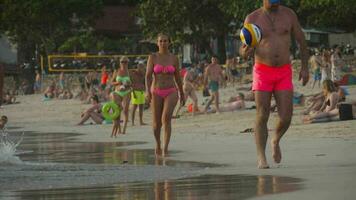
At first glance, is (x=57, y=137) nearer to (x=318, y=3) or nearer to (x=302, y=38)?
(x=302, y=38)

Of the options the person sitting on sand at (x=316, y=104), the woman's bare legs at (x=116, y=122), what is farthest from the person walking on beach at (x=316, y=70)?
the woman's bare legs at (x=116, y=122)

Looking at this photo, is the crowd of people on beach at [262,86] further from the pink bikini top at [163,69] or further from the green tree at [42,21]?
the green tree at [42,21]

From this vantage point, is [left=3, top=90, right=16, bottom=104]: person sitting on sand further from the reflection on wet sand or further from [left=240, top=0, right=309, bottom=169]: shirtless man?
the reflection on wet sand

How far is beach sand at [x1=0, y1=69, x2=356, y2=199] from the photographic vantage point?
370 inches

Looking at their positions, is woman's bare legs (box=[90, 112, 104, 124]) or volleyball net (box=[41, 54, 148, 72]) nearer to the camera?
woman's bare legs (box=[90, 112, 104, 124])

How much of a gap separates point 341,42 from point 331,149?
54975 mm

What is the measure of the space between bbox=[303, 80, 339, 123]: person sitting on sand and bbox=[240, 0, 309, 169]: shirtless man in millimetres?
8491

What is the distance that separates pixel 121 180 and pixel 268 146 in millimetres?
4383

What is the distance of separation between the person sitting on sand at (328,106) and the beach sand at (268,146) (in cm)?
34

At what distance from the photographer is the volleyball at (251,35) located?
35.7 feet

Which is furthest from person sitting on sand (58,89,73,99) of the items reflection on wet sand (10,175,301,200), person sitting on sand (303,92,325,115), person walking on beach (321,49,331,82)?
reflection on wet sand (10,175,301,200)

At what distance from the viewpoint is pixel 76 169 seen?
41.8ft

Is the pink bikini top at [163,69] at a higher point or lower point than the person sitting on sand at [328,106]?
higher

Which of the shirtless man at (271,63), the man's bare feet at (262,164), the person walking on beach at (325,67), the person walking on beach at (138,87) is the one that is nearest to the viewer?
the man's bare feet at (262,164)
